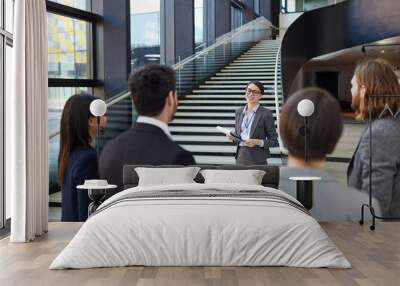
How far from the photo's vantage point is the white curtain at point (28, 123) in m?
6.05

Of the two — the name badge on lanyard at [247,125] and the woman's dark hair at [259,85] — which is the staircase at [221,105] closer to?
the woman's dark hair at [259,85]

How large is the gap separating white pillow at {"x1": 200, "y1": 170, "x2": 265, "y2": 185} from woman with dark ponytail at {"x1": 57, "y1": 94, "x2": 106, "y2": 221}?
4.33 feet

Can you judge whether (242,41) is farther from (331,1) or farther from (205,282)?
(205,282)

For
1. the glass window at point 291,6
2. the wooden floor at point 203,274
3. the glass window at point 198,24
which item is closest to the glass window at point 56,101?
the glass window at point 198,24

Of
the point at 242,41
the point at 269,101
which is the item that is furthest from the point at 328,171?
the point at 242,41

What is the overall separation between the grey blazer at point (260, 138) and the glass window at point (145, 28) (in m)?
1.51

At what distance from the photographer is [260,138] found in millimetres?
7266

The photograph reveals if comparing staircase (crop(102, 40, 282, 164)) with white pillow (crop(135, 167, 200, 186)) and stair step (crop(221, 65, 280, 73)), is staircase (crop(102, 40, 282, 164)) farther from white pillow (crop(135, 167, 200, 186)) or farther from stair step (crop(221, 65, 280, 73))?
white pillow (crop(135, 167, 200, 186))

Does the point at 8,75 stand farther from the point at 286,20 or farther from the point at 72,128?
the point at 286,20

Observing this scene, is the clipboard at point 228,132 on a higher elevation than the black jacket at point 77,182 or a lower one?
higher

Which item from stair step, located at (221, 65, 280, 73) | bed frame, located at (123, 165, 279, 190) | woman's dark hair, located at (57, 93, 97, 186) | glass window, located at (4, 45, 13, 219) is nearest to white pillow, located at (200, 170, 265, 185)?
bed frame, located at (123, 165, 279, 190)

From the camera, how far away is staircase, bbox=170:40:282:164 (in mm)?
7383

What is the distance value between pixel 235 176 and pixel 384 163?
1.63 meters

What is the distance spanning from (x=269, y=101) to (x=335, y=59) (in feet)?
3.09
